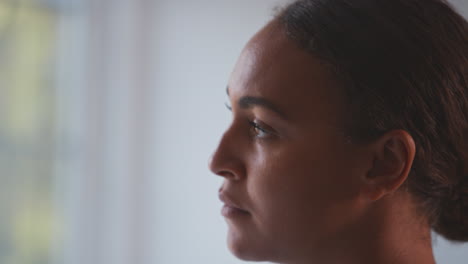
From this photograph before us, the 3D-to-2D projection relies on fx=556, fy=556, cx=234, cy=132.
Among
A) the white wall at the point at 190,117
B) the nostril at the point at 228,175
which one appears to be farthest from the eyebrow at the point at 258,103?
the white wall at the point at 190,117

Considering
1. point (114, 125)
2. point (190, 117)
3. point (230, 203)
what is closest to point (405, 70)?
point (230, 203)

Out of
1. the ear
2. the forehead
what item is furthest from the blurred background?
the ear

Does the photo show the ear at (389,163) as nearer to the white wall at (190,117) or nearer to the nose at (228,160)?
the nose at (228,160)

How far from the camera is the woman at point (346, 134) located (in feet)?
2.71

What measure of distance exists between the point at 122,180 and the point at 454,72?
1.42m

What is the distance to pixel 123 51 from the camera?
201 cm

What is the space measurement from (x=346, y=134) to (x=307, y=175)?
8cm

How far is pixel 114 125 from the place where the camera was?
2.03 metres

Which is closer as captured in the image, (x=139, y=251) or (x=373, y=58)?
(x=373, y=58)

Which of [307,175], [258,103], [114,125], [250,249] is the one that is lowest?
[250,249]

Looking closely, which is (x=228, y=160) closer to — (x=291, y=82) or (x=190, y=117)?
(x=291, y=82)

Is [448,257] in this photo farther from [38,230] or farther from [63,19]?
[63,19]

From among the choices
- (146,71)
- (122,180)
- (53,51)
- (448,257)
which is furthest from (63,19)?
(448,257)

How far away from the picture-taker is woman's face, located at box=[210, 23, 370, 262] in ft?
2.75
